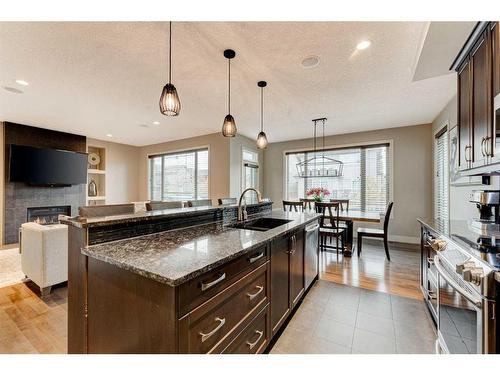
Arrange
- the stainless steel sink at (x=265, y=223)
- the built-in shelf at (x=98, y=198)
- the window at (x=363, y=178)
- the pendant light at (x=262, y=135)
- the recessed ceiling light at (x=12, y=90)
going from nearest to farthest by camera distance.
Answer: the stainless steel sink at (x=265, y=223) → the pendant light at (x=262, y=135) → the recessed ceiling light at (x=12, y=90) → the window at (x=363, y=178) → the built-in shelf at (x=98, y=198)

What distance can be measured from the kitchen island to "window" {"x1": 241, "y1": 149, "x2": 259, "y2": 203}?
4.16 m

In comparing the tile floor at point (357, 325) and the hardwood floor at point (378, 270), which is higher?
the hardwood floor at point (378, 270)

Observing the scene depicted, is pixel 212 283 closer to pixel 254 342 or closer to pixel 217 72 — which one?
pixel 254 342

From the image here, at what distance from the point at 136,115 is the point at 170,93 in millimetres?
3109

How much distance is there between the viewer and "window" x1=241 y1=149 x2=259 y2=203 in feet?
19.6

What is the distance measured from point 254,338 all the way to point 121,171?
23.4 feet

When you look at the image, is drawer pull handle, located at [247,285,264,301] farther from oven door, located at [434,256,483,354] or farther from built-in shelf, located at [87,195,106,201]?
built-in shelf, located at [87,195,106,201]

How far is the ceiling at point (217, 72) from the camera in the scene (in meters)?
1.94

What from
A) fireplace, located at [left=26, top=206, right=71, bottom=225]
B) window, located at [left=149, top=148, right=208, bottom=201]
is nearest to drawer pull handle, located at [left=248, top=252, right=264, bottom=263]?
window, located at [left=149, top=148, right=208, bottom=201]

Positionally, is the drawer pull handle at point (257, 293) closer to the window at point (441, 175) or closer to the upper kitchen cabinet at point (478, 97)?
the upper kitchen cabinet at point (478, 97)

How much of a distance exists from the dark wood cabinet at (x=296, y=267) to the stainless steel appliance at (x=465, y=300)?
3.57 feet

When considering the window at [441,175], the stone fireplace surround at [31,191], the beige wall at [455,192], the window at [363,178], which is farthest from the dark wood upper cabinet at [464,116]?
the stone fireplace surround at [31,191]
